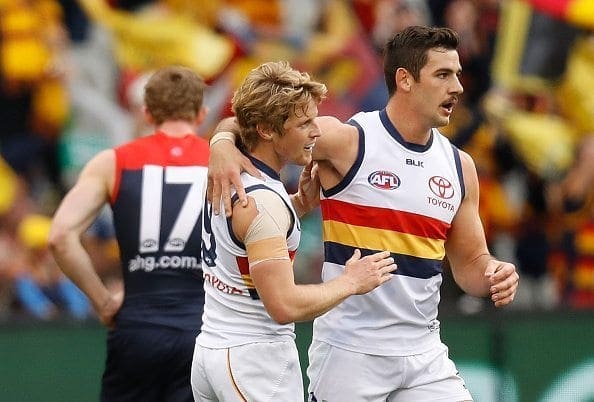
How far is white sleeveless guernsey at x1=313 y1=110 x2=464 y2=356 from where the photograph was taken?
6383 mm

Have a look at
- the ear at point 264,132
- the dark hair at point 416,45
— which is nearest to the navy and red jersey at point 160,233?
the dark hair at point 416,45

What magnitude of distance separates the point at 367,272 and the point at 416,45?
4.22 feet

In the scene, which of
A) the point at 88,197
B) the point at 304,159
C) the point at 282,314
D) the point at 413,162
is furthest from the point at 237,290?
the point at 88,197

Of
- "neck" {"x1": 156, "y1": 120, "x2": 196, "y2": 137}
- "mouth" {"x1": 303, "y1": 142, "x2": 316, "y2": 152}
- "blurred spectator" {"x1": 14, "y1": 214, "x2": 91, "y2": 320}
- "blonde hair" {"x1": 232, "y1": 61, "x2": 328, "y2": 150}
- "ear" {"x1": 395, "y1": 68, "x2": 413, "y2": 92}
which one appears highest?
"ear" {"x1": 395, "y1": 68, "x2": 413, "y2": 92}

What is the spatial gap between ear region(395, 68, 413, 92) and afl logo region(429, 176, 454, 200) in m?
0.43

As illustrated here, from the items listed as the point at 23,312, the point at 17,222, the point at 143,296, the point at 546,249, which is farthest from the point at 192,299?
the point at 546,249

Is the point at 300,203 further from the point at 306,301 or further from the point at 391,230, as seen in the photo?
the point at 306,301

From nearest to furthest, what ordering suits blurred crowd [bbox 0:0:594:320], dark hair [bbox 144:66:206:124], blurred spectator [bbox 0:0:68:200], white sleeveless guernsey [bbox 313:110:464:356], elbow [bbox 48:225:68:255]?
white sleeveless guernsey [bbox 313:110:464:356]
elbow [bbox 48:225:68:255]
dark hair [bbox 144:66:206:124]
blurred crowd [bbox 0:0:594:320]
blurred spectator [bbox 0:0:68:200]

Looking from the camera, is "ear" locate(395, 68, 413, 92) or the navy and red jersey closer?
"ear" locate(395, 68, 413, 92)

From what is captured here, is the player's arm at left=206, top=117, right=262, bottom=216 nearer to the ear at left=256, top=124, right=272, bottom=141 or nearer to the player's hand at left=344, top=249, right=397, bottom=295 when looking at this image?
the ear at left=256, top=124, right=272, bottom=141

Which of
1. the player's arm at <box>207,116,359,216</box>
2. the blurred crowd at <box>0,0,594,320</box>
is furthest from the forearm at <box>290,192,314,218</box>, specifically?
the blurred crowd at <box>0,0,594,320</box>

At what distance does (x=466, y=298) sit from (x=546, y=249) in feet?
2.32

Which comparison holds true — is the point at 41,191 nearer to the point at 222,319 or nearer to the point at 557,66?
the point at 557,66

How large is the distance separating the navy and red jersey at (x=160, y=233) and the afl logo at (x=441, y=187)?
1379 millimetres
